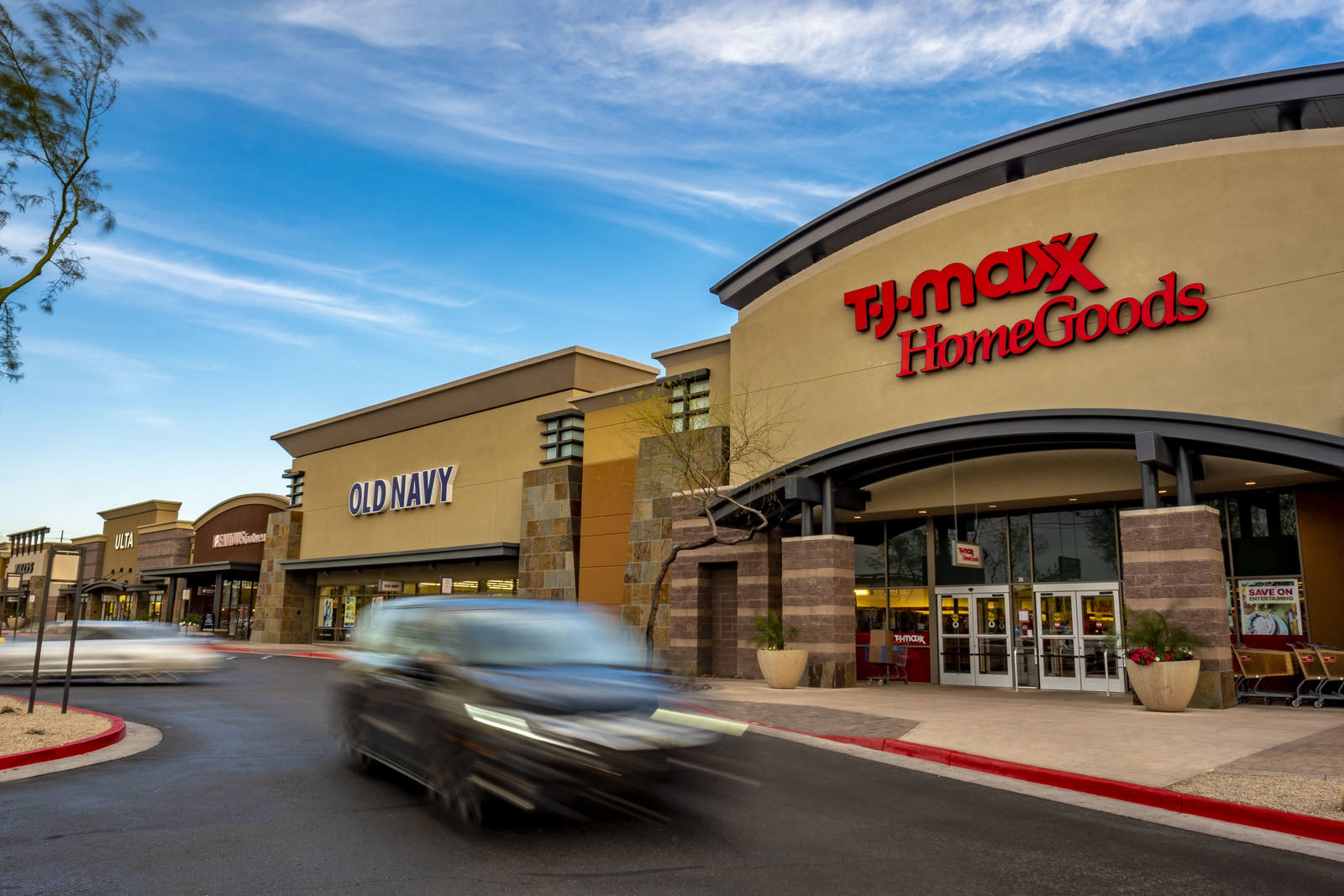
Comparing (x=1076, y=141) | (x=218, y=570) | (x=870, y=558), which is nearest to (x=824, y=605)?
(x=870, y=558)

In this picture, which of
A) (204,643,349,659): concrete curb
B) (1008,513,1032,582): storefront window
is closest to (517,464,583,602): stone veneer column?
(204,643,349,659): concrete curb

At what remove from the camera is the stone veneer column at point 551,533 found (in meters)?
30.3

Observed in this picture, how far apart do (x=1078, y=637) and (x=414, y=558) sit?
2480 centimetres

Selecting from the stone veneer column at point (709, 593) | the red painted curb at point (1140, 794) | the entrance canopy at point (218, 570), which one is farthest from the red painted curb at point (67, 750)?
the entrance canopy at point (218, 570)

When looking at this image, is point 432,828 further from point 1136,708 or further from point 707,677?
point 707,677

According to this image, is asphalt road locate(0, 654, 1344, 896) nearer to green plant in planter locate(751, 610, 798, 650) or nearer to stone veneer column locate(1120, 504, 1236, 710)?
stone veneer column locate(1120, 504, 1236, 710)

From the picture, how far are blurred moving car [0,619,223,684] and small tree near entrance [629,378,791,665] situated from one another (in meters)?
10.4

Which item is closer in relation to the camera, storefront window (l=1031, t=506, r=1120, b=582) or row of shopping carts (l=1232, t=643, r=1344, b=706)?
row of shopping carts (l=1232, t=643, r=1344, b=706)

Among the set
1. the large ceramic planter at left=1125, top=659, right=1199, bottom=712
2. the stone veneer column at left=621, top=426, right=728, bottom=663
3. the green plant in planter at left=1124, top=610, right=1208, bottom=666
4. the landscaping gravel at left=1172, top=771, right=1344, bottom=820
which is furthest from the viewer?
the stone veneer column at left=621, top=426, right=728, bottom=663

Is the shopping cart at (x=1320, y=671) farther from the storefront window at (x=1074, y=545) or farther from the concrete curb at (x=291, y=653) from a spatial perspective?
the concrete curb at (x=291, y=653)

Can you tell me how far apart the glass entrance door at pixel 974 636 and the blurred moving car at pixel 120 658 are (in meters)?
17.1

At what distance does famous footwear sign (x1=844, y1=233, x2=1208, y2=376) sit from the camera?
17.6 meters

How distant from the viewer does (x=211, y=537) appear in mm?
51938

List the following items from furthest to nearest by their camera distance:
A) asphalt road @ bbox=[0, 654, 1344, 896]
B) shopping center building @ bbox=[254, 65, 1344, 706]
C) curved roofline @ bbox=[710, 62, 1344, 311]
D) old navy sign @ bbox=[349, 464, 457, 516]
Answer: old navy sign @ bbox=[349, 464, 457, 516] → curved roofline @ bbox=[710, 62, 1344, 311] → shopping center building @ bbox=[254, 65, 1344, 706] → asphalt road @ bbox=[0, 654, 1344, 896]
